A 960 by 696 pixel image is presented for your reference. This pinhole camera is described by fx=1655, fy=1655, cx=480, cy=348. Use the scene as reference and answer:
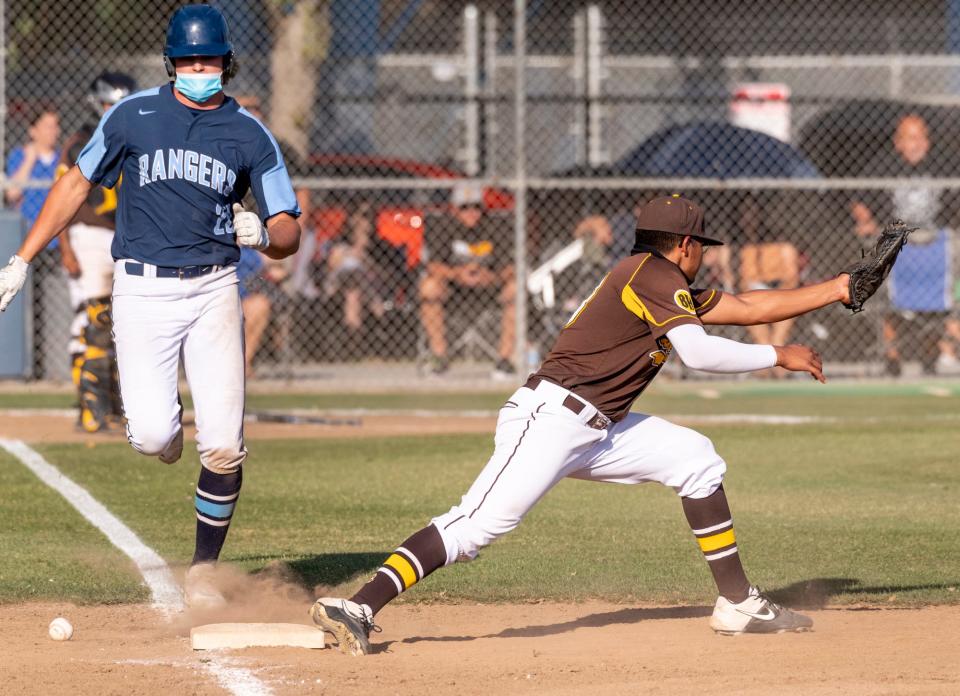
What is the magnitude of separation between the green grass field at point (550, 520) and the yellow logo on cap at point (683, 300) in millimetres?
1530

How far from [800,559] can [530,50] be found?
15.3m

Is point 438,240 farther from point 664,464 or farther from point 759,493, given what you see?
point 664,464

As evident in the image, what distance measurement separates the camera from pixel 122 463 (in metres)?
10.5

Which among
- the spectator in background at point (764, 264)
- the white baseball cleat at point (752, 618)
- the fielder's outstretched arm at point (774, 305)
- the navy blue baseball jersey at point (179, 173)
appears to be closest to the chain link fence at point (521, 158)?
the spectator in background at point (764, 264)

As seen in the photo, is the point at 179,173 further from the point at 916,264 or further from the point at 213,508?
the point at 916,264

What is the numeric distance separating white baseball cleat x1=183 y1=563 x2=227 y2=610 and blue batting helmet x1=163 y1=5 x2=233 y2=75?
77.3 inches

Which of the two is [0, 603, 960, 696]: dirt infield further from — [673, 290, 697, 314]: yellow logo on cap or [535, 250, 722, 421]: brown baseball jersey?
[673, 290, 697, 314]: yellow logo on cap

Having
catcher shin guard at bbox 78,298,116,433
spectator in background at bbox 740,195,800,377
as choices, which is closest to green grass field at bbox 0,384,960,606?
catcher shin guard at bbox 78,298,116,433

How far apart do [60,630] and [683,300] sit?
8.09 ft

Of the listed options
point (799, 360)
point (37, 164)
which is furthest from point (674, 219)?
point (37, 164)

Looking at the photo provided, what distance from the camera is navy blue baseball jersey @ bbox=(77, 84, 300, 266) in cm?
627

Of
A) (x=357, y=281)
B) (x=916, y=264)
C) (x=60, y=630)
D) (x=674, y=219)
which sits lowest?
(x=357, y=281)

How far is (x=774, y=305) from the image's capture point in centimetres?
605

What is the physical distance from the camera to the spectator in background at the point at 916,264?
16.0m
